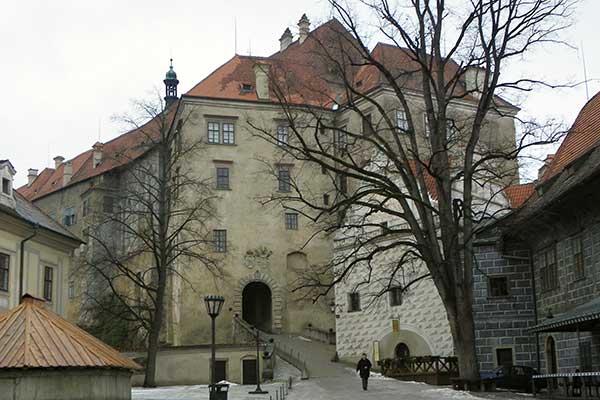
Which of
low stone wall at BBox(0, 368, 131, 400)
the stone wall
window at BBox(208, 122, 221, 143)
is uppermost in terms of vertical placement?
window at BBox(208, 122, 221, 143)

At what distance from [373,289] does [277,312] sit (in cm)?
1301

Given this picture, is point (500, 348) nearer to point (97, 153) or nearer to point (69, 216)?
point (69, 216)

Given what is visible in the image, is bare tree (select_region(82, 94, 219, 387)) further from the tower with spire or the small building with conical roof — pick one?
the small building with conical roof

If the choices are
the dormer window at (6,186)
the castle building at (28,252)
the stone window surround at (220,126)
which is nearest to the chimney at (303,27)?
the stone window surround at (220,126)

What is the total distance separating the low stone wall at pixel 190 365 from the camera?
141 feet

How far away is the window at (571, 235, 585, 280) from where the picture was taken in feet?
90.6

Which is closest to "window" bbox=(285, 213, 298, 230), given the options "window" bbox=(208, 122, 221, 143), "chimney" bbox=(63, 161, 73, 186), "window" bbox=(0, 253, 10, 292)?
"window" bbox=(208, 122, 221, 143)

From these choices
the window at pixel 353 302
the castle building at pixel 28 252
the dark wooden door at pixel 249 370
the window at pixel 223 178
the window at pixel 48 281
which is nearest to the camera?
the castle building at pixel 28 252

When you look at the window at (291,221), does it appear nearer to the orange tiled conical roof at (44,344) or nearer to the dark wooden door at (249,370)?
the dark wooden door at (249,370)

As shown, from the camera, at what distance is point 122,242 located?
2798 inches

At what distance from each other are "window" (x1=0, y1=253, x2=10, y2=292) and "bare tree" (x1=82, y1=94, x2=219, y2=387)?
710cm

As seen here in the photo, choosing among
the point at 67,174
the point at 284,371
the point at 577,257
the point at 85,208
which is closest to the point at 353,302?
the point at 284,371

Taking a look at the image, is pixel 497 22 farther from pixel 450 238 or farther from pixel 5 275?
pixel 5 275

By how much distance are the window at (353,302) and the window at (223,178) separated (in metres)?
14.6
